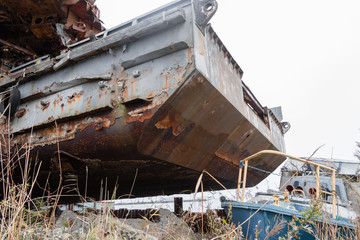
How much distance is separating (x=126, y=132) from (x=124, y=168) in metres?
0.81

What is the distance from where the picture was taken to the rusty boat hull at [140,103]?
10.7 ft

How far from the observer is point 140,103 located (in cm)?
333

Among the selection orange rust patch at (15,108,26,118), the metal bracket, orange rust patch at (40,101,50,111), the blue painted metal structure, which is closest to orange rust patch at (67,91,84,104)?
orange rust patch at (40,101,50,111)

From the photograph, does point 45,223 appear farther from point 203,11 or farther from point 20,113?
point 20,113

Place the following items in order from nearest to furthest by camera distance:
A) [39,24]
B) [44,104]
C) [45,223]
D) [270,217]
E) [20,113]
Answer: [45,223]
[270,217]
[44,104]
[20,113]
[39,24]

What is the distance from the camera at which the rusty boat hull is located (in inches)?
129

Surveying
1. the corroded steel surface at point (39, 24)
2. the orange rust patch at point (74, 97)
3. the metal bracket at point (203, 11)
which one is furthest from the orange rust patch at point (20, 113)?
the metal bracket at point (203, 11)

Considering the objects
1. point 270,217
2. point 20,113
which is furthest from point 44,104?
point 270,217

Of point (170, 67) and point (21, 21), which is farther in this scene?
point (21, 21)

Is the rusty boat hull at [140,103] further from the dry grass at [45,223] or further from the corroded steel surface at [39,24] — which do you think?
the corroded steel surface at [39,24]

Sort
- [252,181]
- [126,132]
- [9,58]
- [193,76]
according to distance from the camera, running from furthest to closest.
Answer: [252,181]
[9,58]
[126,132]
[193,76]

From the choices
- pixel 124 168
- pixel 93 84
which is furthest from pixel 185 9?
pixel 124 168

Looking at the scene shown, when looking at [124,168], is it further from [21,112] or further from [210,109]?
[21,112]

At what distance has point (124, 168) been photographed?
12.9 feet
